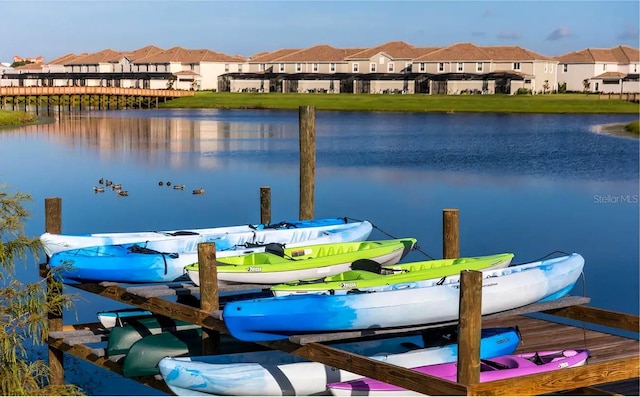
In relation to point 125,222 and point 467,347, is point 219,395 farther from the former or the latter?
point 125,222

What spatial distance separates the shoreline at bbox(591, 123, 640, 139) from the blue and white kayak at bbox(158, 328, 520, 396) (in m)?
51.4

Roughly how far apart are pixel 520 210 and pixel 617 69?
113575 mm

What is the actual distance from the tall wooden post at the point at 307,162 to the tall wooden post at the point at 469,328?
28.5 ft

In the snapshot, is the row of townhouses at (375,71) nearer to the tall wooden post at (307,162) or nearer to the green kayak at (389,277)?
the tall wooden post at (307,162)

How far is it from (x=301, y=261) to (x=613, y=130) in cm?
5630

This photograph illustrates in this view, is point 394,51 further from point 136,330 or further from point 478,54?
point 136,330

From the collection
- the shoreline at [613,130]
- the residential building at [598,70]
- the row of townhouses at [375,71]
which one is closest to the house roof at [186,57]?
the row of townhouses at [375,71]

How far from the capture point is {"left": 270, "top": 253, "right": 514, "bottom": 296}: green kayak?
1230 cm

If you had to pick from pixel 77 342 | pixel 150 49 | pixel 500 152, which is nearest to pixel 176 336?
pixel 77 342

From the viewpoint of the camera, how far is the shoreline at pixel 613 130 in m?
62.8

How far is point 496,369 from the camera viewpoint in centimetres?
1212

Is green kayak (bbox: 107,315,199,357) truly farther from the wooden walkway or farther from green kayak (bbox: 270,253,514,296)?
green kayak (bbox: 270,253,514,296)

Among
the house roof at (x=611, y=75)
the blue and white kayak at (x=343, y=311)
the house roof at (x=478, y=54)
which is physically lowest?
the blue and white kayak at (x=343, y=311)


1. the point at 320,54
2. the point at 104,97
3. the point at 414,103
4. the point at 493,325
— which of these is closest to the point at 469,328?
the point at 493,325
